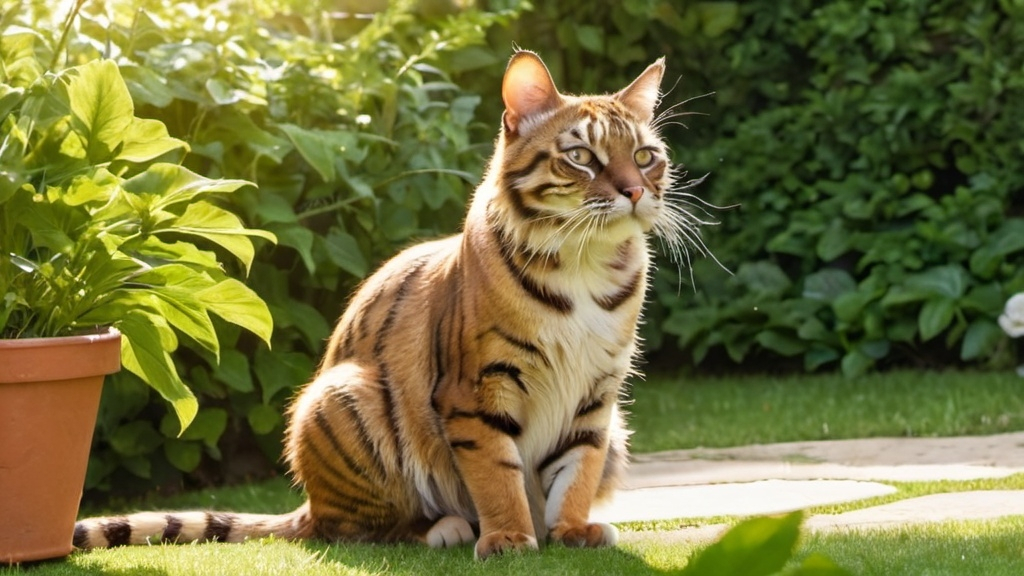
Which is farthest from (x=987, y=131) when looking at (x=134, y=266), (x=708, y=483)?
(x=134, y=266)

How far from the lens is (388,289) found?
3.64m

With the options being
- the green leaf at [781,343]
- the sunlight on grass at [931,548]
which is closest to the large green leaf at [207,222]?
the sunlight on grass at [931,548]

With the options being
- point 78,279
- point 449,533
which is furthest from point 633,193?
point 78,279

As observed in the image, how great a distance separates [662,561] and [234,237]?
1.30 m

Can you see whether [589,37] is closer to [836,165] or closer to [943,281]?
[836,165]

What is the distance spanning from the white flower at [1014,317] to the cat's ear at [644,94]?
3.35 metres

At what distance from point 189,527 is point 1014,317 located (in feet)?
14.0

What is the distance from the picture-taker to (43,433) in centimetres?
292

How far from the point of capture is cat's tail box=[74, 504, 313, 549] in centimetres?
340

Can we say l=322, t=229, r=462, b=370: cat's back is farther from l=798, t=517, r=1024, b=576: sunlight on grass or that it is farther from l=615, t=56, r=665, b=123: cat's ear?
l=798, t=517, r=1024, b=576: sunlight on grass

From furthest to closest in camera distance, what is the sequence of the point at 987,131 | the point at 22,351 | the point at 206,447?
the point at 987,131 < the point at 206,447 < the point at 22,351

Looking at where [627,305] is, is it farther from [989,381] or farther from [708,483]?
[989,381]

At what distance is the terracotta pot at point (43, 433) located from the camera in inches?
113

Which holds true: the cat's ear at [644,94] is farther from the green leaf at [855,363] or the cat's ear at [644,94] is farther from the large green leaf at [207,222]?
the green leaf at [855,363]
